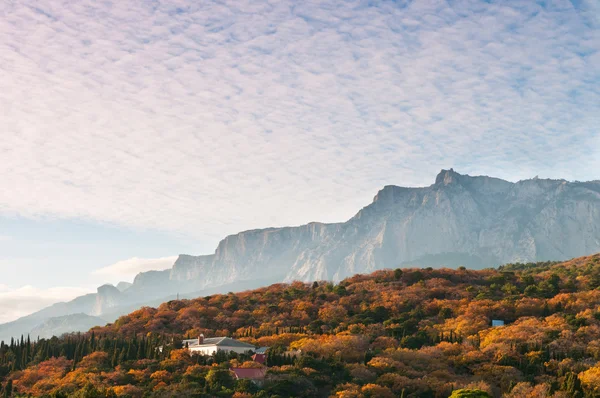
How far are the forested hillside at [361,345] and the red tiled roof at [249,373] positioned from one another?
866 mm

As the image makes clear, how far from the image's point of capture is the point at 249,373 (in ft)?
237

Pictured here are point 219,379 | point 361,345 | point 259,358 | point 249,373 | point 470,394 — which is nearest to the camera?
point 470,394

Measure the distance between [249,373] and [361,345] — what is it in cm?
1961

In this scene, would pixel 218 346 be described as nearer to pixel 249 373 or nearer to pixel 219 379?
pixel 249 373

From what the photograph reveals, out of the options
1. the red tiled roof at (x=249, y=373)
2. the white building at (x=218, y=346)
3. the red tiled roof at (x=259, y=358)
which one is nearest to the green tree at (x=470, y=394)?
the red tiled roof at (x=249, y=373)

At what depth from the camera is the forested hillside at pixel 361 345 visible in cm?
6950

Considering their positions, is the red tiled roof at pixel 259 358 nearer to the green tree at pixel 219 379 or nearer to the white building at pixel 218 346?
the white building at pixel 218 346

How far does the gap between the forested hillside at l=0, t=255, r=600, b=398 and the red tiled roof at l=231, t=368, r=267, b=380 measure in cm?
87

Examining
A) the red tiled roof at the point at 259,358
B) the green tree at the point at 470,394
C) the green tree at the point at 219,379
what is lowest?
the green tree at the point at 470,394

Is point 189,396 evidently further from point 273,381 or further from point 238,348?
point 238,348

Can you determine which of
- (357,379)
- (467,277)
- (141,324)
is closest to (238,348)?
(357,379)

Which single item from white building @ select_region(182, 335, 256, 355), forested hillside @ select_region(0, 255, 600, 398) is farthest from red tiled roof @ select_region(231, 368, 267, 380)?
white building @ select_region(182, 335, 256, 355)

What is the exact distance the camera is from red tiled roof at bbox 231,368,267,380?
Answer: 234 ft

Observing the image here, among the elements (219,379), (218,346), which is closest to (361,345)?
(218,346)
